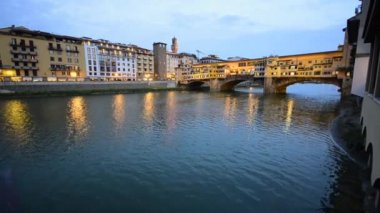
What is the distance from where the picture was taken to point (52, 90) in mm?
62000

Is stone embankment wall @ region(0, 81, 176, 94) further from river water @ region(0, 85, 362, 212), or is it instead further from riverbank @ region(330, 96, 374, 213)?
riverbank @ region(330, 96, 374, 213)

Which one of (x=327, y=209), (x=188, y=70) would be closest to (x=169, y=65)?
(x=188, y=70)

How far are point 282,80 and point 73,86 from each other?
6821cm

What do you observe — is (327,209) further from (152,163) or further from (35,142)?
(35,142)

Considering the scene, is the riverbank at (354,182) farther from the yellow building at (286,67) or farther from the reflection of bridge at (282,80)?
the reflection of bridge at (282,80)

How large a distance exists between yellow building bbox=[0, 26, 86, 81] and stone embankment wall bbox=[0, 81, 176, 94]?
8.03 m

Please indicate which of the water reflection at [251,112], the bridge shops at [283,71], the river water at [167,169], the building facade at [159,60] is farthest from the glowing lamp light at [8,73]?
the water reflection at [251,112]

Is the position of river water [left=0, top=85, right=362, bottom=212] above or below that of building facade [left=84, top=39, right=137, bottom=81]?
below

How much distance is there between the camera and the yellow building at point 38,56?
6788 centimetres

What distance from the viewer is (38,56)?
2916 inches

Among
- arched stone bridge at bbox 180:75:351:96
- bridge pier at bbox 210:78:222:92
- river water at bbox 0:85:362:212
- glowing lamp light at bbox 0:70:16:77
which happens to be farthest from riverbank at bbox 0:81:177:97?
river water at bbox 0:85:362:212

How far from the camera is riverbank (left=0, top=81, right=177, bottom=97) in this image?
54.6 m

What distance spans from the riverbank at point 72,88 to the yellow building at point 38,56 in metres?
8.28

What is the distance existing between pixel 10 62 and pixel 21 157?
73.5m
